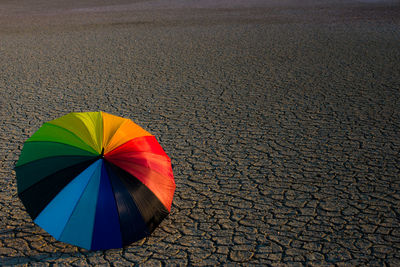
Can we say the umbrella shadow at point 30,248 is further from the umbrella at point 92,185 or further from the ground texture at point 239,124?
the umbrella at point 92,185

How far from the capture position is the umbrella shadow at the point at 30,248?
2807 mm

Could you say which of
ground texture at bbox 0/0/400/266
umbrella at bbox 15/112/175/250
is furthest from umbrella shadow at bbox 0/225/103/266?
umbrella at bbox 15/112/175/250

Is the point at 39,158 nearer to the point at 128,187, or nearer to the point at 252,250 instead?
the point at 128,187

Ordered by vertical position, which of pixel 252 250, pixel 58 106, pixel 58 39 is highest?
pixel 58 39

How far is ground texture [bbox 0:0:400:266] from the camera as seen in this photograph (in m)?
2.95

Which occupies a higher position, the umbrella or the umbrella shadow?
the umbrella

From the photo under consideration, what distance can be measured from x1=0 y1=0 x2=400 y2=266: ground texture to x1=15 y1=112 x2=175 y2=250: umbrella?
0.23m

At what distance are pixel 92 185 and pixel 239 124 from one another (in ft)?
8.46

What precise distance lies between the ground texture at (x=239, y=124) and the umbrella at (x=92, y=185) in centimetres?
23

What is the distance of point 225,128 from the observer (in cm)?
491

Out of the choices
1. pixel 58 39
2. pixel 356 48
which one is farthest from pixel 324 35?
pixel 58 39

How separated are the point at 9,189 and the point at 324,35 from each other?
7882mm

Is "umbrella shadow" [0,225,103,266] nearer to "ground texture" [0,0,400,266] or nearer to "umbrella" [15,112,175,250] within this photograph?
"ground texture" [0,0,400,266]

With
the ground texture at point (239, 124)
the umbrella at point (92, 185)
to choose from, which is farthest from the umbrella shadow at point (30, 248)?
the umbrella at point (92, 185)
